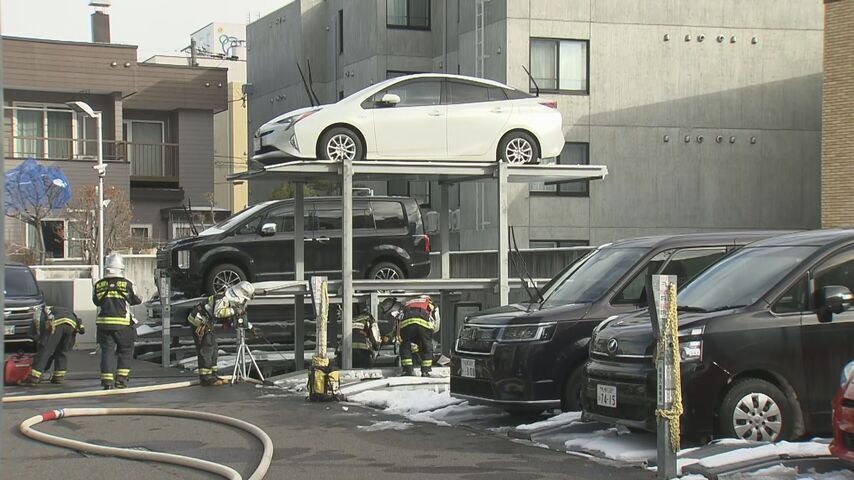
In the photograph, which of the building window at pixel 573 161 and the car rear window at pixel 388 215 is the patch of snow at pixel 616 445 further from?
the building window at pixel 573 161

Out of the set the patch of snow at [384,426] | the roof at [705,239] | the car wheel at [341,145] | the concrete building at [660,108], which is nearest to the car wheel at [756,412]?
the roof at [705,239]

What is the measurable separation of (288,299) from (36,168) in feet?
47.9

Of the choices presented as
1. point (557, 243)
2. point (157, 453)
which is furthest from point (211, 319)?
point (557, 243)

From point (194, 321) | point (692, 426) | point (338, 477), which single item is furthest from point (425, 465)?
point (194, 321)

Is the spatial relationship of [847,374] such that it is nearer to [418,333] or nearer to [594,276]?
[594,276]

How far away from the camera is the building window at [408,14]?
112 ft

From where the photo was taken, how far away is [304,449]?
9.58 m

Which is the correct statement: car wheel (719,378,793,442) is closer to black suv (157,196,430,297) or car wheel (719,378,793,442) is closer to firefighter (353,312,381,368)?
Result: firefighter (353,312,381,368)

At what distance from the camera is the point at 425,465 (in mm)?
8672

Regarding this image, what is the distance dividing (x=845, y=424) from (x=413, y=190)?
26774 millimetres

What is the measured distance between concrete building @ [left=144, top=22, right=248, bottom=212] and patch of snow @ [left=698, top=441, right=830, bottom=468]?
37.5m

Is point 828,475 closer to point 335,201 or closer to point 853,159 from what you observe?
point 335,201

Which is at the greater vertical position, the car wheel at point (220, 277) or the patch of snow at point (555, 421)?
the car wheel at point (220, 277)

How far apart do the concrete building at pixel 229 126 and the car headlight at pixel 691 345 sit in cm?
3672
